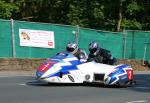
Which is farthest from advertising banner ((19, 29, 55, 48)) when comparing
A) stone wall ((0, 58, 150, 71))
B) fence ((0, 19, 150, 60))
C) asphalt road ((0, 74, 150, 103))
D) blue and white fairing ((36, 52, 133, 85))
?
blue and white fairing ((36, 52, 133, 85))

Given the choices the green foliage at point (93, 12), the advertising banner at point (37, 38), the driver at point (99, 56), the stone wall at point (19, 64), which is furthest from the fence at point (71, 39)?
the green foliage at point (93, 12)

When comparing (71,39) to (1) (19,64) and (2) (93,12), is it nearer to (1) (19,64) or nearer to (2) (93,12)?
(1) (19,64)

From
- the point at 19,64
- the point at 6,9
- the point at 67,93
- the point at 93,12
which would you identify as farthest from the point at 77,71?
the point at 93,12

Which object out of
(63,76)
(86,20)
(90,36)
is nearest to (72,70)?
(63,76)

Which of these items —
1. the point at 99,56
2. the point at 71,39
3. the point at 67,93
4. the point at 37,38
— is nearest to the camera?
the point at 67,93

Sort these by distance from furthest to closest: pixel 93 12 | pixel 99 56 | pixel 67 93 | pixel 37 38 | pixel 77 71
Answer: pixel 93 12
pixel 37 38
pixel 99 56
pixel 77 71
pixel 67 93

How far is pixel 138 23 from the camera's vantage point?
4216cm

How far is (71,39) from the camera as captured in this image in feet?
92.2

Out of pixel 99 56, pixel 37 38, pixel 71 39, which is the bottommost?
pixel 71 39

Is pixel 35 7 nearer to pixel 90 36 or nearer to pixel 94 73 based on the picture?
pixel 90 36

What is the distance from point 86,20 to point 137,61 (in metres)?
11.7

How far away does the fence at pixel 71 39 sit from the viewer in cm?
2542

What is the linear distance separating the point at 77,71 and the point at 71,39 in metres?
10.6

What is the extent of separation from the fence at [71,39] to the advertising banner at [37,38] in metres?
0.17
